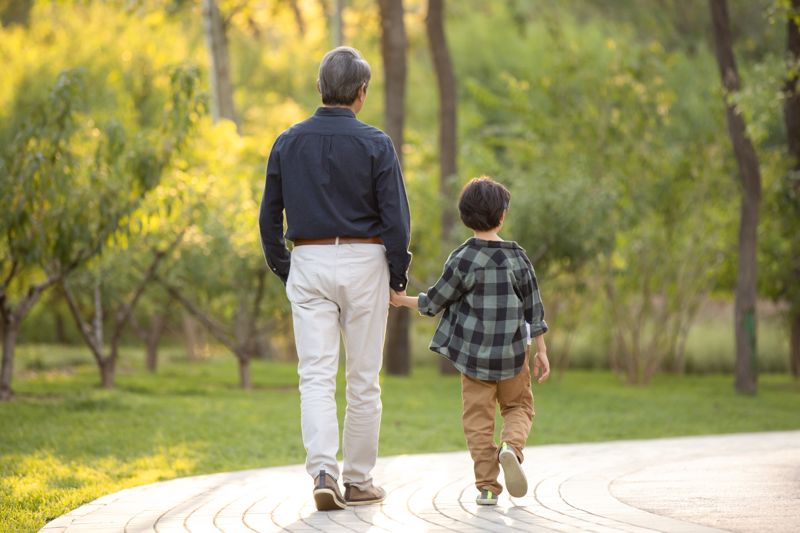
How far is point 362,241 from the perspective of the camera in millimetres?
5633

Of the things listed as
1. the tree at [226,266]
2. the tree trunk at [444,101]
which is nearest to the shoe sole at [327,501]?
the tree at [226,266]

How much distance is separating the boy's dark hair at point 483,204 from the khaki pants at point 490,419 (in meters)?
0.74

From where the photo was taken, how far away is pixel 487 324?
5.73m

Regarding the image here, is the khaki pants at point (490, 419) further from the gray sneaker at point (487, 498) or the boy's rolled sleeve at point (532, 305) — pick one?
the boy's rolled sleeve at point (532, 305)

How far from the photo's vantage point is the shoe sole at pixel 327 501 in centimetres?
542

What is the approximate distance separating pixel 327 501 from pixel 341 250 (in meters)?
1.16

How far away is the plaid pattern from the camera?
5715 millimetres

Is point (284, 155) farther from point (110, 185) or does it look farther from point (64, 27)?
point (64, 27)

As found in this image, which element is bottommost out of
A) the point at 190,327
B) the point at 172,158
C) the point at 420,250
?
the point at 190,327

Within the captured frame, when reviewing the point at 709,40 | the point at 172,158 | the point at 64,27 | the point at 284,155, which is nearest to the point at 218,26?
the point at 64,27

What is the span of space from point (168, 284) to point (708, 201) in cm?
870

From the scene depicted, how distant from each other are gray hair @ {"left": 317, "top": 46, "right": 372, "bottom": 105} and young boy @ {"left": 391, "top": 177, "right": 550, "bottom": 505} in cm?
74

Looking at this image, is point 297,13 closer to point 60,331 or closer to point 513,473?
point 60,331

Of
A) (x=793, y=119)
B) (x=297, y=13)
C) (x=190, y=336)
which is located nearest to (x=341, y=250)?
(x=793, y=119)
